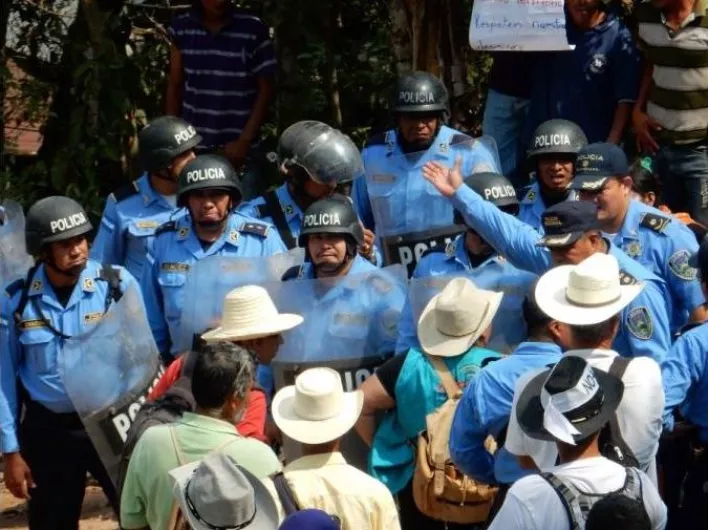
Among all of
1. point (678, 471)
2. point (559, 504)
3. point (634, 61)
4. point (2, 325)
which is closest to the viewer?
point (559, 504)

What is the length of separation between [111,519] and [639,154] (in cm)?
392

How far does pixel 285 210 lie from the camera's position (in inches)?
341

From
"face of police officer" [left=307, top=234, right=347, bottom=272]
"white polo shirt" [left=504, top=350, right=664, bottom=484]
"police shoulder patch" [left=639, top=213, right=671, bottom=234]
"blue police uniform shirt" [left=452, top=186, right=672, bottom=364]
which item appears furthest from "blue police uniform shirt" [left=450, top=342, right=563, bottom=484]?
"police shoulder patch" [left=639, top=213, right=671, bottom=234]

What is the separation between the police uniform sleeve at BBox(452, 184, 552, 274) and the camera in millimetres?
7230

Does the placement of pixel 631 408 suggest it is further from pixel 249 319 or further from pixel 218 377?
pixel 249 319

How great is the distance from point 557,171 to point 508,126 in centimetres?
173

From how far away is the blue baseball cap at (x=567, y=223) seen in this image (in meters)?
6.75

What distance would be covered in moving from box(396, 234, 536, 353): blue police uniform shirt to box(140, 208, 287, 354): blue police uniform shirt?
895 mm

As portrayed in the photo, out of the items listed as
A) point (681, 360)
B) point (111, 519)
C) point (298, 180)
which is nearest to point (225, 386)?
point (681, 360)

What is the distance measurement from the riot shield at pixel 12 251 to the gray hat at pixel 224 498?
13.1 feet

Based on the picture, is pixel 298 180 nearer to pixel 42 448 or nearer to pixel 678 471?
pixel 42 448

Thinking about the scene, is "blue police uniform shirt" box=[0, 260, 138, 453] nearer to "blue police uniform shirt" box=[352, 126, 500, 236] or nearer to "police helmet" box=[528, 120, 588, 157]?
"blue police uniform shirt" box=[352, 126, 500, 236]

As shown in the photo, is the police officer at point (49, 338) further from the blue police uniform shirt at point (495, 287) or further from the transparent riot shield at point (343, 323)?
the blue police uniform shirt at point (495, 287)

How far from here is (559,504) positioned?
4.76 meters
